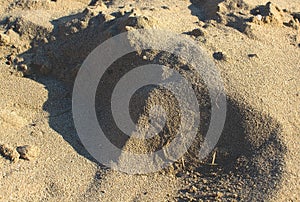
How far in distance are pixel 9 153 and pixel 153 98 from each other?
3.92ft

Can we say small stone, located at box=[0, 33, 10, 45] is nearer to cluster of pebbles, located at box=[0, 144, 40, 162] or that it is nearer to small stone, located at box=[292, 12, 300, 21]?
cluster of pebbles, located at box=[0, 144, 40, 162]

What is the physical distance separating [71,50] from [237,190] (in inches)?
81.8

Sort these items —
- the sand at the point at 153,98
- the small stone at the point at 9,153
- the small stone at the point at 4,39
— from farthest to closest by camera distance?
the small stone at the point at 4,39 → the small stone at the point at 9,153 → the sand at the point at 153,98

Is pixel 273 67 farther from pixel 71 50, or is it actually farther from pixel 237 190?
pixel 71 50

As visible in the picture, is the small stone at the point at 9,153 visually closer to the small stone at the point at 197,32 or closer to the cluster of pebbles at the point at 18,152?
the cluster of pebbles at the point at 18,152

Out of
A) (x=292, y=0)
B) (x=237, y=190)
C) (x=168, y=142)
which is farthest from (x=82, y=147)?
(x=292, y=0)

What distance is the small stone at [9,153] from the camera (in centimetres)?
357

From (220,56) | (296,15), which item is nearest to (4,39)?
(220,56)

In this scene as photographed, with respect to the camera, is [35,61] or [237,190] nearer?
[237,190]

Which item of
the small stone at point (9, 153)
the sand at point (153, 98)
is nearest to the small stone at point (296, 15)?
the sand at point (153, 98)

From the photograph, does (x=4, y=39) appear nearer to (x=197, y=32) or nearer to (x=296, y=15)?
(x=197, y=32)

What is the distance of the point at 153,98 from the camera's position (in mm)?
3793

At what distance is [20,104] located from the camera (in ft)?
13.6

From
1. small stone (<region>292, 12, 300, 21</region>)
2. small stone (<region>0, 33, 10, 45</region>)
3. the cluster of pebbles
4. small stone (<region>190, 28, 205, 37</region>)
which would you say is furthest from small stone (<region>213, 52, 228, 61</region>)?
small stone (<region>0, 33, 10, 45</region>)
